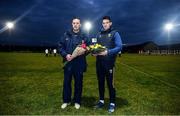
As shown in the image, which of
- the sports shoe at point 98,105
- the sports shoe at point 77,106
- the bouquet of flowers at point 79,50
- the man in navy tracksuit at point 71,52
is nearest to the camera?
the bouquet of flowers at point 79,50

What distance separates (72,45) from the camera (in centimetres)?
832

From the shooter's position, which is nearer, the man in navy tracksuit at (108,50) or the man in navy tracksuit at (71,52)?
the man in navy tracksuit at (108,50)

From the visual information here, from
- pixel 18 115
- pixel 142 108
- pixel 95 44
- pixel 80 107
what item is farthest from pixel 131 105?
pixel 18 115

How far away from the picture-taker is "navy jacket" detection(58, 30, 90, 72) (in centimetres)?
829

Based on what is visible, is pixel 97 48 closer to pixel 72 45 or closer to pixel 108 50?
pixel 108 50

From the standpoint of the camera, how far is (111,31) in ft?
26.7

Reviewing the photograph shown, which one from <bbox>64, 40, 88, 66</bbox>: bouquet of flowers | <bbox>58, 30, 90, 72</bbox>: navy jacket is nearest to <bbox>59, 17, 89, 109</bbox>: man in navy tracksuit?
<bbox>58, 30, 90, 72</bbox>: navy jacket

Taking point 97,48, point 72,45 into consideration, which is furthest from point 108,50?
point 72,45

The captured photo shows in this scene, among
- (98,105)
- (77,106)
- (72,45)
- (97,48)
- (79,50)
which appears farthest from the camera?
(98,105)

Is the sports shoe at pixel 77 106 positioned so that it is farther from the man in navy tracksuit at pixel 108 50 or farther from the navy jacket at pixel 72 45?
the navy jacket at pixel 72 45

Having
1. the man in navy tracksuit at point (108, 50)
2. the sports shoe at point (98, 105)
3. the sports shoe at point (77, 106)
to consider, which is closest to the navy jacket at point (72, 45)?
the man in navy tracksuit at point (108, 50)

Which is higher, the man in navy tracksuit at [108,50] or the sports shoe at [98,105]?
the man in navy tracksuit at [108,50]

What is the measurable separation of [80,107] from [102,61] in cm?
160

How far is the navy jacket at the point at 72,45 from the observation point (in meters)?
8.29
